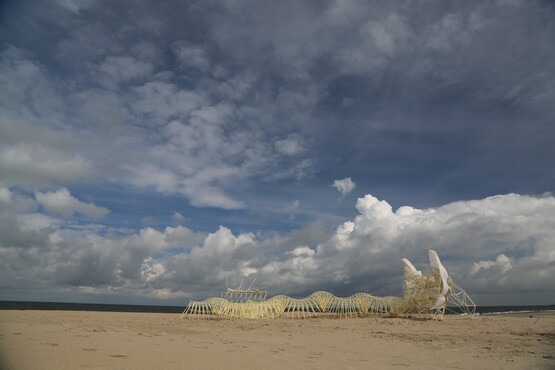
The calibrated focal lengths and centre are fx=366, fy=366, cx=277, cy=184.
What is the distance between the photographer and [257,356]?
369 inches

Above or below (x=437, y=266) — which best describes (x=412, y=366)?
below

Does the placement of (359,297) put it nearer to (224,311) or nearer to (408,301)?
(408,301)

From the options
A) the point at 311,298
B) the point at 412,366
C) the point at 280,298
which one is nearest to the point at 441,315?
the point at 311,298

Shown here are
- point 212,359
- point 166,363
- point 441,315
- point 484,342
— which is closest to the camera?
point 166,363

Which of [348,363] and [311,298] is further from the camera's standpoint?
[311,298]

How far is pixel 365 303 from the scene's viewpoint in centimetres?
2967

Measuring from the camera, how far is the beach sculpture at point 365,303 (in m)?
27.4

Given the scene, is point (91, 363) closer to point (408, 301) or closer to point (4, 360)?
point (4, 360)

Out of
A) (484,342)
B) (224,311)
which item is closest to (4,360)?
(484,342)

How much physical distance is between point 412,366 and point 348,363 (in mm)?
1503

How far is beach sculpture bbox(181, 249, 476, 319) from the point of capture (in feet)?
89.9

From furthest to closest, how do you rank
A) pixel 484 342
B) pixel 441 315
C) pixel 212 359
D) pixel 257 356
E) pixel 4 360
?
pixel 441 315 → pixel 484 342 → pixel 257 356 → pixel 212 359 → pixel 4 360

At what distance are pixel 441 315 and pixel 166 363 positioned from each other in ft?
78.1

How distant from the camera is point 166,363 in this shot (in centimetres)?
780
